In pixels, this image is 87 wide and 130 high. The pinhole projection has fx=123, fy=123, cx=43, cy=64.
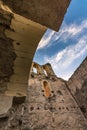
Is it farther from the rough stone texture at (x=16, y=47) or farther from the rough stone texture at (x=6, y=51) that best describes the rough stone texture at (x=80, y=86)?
the rough stone texture at (x=6, y=51)

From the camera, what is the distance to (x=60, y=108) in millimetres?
8727

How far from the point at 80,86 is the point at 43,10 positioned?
8819mm

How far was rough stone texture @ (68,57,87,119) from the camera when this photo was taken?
922cm

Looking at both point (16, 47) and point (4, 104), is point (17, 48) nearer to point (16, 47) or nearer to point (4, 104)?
point (16, 47)

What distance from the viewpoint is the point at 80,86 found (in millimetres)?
9758

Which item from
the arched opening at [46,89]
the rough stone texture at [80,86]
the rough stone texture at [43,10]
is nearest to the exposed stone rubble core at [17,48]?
the rough stone texture at [43,10]

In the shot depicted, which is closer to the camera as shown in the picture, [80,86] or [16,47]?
[16,47]

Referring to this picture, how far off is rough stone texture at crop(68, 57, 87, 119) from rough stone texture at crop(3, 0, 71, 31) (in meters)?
8.18

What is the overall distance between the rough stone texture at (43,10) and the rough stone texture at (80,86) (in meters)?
8.18

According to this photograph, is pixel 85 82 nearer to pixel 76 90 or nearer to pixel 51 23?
pixel 76 90

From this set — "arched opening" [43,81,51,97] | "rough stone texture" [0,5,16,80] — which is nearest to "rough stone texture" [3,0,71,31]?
"rough stone texture" [0,5,16,80]

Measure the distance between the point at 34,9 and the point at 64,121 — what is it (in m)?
7.68

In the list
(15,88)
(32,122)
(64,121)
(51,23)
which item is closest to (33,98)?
(32,122)

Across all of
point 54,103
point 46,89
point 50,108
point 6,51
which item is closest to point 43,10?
point 6,51
